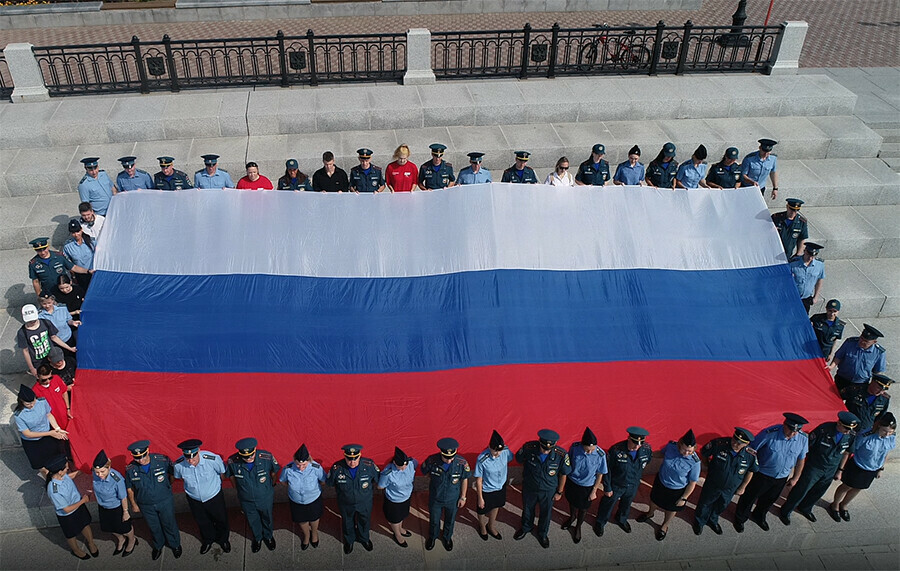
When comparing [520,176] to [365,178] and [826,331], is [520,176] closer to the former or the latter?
[365,178]

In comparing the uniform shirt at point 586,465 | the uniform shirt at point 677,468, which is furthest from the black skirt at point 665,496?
the uniform shirt at point 586,465

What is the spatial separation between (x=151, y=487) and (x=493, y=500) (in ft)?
10.1

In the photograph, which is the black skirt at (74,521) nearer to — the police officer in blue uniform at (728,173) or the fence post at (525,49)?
the police officer in blue uniform at (728,173)

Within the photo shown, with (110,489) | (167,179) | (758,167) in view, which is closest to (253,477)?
(110,489)

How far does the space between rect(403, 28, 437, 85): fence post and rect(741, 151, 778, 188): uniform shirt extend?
575 centimetres

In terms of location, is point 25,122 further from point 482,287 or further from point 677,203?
point 677,203

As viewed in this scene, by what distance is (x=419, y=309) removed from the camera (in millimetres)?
7922

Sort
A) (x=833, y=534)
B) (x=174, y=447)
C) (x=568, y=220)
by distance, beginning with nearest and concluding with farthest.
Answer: (x=174, y=447), (x=833, y=534), (x=568, y=220)

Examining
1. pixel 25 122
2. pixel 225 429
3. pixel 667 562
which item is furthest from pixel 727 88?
pixel 25 122

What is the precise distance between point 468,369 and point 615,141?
6050 mm

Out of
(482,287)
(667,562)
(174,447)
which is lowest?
(667,562)

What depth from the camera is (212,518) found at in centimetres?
676

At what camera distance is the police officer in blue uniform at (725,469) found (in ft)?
21.9

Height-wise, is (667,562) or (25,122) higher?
(25,122)
